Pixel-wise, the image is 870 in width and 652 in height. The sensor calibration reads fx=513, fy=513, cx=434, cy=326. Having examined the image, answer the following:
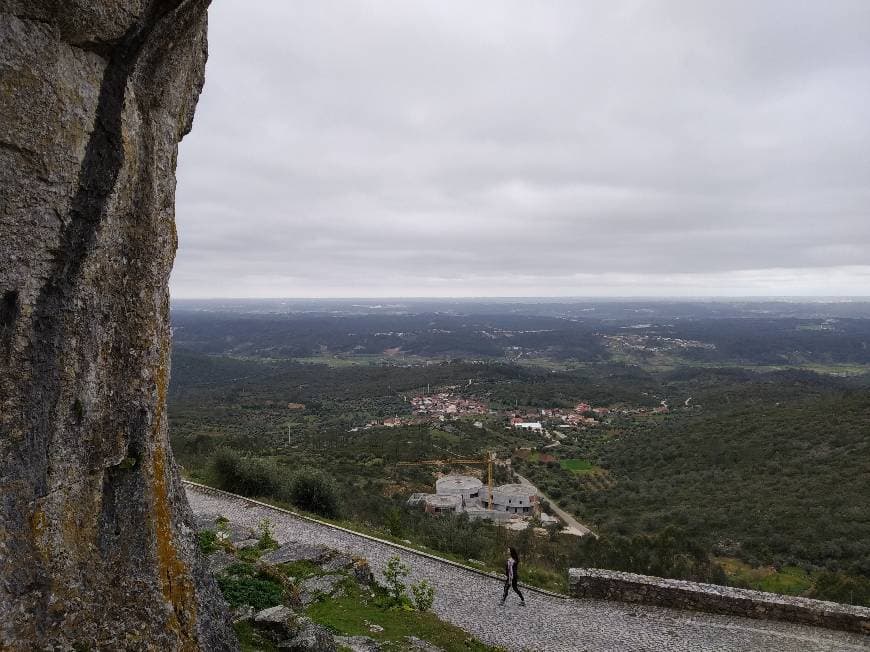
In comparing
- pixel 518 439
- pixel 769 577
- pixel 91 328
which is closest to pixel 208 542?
pixel 91 328

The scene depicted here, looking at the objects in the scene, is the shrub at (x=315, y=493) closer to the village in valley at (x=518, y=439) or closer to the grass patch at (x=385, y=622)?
the village in valley at (x=518, y=439)

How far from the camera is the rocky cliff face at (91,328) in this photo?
10.7ft

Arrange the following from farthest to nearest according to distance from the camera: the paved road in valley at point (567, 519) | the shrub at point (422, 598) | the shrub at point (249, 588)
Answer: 1. the paved road in valley at point (567, 519)
2. the shrub at point (422, 598)
3. the shrub at point (249, 588)

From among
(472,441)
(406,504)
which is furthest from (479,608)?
(472,441)

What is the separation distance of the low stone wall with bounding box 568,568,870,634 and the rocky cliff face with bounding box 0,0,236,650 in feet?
31.2

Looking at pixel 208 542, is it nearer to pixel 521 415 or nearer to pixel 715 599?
pixel 715 599

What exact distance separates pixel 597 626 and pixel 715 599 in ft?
9.15

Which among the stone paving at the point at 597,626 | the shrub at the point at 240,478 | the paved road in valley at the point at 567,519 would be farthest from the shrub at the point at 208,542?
the paved road in valley at the point at 567,519

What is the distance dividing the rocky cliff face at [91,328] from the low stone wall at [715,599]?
31.2 feet

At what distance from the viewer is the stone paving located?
9602mm

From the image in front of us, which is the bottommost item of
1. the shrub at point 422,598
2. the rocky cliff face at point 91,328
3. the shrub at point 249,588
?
the shrub at point 422,598

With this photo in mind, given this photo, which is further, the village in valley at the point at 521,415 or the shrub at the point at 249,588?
the village in valley at the point at 521,415

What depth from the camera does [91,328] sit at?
381 centimetres

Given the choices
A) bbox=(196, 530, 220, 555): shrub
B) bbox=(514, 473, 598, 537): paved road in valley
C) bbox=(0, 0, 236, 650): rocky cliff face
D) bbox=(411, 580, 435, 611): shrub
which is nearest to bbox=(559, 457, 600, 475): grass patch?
bbox=(514, 473, 598, 537): paved road in valley
